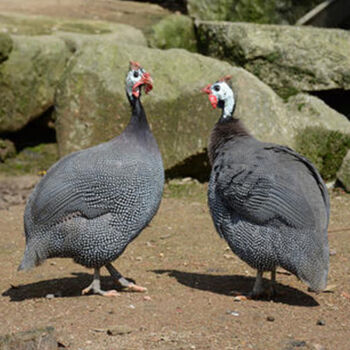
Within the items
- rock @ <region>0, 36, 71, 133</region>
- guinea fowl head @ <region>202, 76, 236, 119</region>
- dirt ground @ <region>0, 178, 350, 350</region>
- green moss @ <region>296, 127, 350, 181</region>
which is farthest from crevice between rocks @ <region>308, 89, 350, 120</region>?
guinea fowl head @ <region>202, 76, 236, 119</region>

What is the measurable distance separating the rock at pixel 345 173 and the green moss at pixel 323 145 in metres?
0.23

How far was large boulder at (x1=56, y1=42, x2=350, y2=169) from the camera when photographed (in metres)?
7.07

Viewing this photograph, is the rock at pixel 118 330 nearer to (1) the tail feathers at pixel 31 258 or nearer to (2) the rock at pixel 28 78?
(1) the tail feathers at pixel 31 258

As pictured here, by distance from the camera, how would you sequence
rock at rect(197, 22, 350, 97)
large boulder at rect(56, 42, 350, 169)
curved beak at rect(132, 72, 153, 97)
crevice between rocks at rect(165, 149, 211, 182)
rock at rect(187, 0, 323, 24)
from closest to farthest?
1. curved beak at rect(132, 72, 153, 97)
2. large boulder at rect(56, 42, 350, 169)
3. crevice between rocks at rect(165, 149, 211, 182)
4. rock at rect(197, 22, 350, 97)
5. rock at rect(187, 0, 323, 24)

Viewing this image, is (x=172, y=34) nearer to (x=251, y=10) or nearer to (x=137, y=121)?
(x=251, y=10)

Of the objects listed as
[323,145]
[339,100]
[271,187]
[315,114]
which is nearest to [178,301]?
[271,187]

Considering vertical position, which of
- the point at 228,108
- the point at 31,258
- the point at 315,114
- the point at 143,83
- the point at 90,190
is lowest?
the point at 31,258

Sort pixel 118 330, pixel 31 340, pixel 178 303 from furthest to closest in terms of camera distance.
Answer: pixel 178 303, pixel 118 330, pixel 31 340

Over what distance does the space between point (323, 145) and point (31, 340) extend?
4.50 m

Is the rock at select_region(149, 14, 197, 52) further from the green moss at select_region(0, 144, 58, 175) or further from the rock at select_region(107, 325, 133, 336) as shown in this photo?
the rock at select_region(107, 325, 133, 336)

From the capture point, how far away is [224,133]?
15.4 ft

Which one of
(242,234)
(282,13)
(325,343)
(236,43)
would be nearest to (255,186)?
(242,234)

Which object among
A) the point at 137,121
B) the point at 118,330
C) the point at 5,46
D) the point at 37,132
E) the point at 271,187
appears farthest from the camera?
the point at 37,132

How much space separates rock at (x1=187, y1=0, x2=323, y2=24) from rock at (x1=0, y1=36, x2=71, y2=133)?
2385 mm
